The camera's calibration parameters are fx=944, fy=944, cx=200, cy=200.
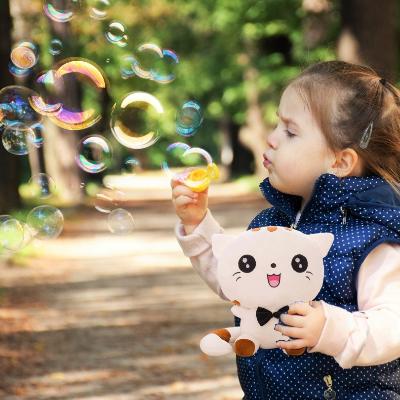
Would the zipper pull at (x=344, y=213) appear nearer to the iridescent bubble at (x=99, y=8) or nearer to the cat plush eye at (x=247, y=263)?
the cat plush eye at (x=247, y=263)

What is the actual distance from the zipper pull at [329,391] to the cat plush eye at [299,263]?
1.23 ft

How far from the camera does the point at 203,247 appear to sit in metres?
2.99

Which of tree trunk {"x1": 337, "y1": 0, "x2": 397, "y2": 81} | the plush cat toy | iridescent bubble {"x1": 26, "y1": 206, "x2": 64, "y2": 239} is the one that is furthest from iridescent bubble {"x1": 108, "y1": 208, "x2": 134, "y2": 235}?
tree trunk {"x1": 337, "y1": 0, "x2": 397, "y2": 81}

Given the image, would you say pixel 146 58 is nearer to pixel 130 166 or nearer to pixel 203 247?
pixel 130 166

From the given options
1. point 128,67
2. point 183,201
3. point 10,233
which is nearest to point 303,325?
point 183,201

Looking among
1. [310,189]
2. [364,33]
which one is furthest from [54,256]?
[310,189]

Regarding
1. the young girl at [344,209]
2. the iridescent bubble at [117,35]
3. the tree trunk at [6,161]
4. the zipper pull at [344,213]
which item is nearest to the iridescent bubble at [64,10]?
the iridescent bubble at [117,35]

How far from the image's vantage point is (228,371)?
6.21 meters

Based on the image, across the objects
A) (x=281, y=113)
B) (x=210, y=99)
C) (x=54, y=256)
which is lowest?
(x=210, y=99)

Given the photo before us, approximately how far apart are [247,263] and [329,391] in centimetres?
47

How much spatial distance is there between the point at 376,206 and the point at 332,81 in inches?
15.3

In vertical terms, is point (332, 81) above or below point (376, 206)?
above

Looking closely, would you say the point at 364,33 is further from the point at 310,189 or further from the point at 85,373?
the point at 310,189

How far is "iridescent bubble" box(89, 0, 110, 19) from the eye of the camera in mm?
5266
